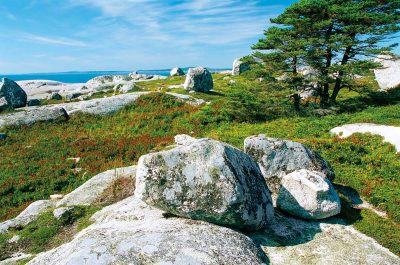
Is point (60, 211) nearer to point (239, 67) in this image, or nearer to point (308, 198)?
point (308, 198)

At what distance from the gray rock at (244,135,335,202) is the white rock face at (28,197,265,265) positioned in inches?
219

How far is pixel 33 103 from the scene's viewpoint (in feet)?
181

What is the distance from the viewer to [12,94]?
4503 cm

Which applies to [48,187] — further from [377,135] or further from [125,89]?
[125,89]

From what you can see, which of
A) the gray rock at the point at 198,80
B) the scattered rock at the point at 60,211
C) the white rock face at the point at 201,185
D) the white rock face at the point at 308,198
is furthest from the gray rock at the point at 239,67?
the white rock face at the point at 201,185

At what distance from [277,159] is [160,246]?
8.68 metres

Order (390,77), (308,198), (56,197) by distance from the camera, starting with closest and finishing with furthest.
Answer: (308,198), (56,197), (390,77)

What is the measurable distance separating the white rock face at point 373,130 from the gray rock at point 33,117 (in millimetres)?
29821

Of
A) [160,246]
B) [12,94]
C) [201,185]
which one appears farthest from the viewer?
[12,94]

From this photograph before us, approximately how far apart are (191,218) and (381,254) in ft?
22.5

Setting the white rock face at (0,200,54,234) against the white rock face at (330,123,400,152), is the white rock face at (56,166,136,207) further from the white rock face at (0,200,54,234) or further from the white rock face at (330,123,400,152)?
the white rock face at (330,123,400,152)

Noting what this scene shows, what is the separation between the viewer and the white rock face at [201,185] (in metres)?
11.0

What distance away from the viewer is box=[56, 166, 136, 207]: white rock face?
56.8ft

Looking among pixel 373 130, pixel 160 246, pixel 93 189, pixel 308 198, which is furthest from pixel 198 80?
pixel 160 246
